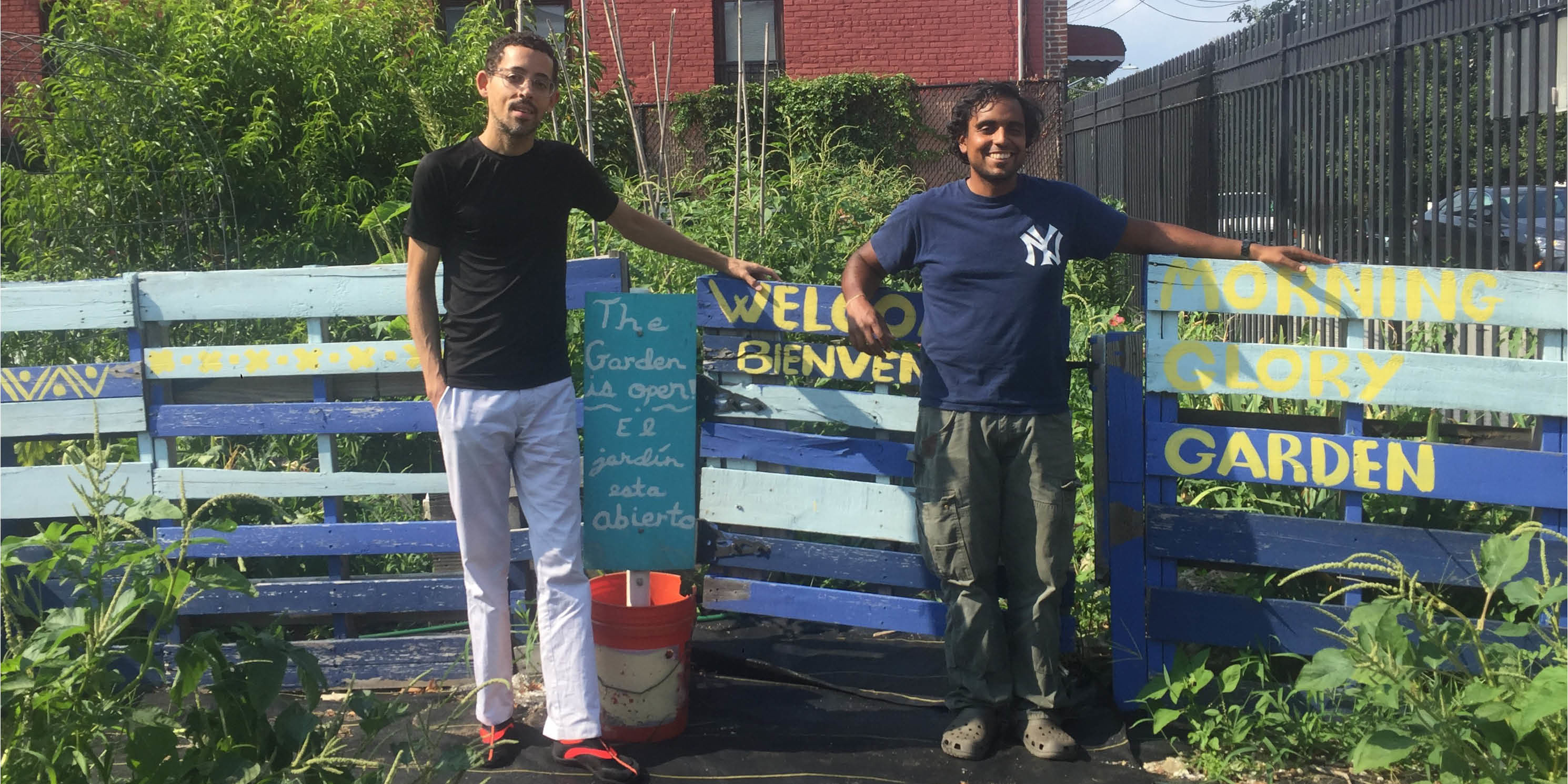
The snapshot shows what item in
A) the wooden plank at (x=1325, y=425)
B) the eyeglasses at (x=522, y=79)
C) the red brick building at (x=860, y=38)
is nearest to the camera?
the eyeglasses at (x=522, y=79)

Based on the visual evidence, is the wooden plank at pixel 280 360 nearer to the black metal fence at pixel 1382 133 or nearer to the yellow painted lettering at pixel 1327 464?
the yellow painted lettering at pixel 1327 464

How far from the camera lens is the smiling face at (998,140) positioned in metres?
3.45

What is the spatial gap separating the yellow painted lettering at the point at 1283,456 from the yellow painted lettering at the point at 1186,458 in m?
0.17

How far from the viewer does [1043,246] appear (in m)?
3.44

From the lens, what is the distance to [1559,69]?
4.73m

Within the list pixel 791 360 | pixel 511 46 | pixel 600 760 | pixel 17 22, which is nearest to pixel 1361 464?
pixel 791 360

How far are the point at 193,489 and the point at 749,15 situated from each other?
12.3 metres

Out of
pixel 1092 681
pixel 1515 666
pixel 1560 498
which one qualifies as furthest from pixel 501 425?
pixel 1560 498

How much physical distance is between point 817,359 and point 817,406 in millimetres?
160

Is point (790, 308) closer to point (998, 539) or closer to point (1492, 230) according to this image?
point (998, 539)

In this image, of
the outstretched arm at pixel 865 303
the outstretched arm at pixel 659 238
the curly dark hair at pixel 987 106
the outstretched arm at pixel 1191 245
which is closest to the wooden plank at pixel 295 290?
the outstretched arm at pixel 659 238

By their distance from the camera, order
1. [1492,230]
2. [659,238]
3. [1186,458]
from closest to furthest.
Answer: [1186,458]
[659,238]
[1492,230]

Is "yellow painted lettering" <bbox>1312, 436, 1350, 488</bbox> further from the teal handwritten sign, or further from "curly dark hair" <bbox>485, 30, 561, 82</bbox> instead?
"curly dark hair" <bbox>485, 30, 561, 82</bbox>

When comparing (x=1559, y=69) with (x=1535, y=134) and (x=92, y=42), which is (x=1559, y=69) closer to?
(x=1535, y=134)
